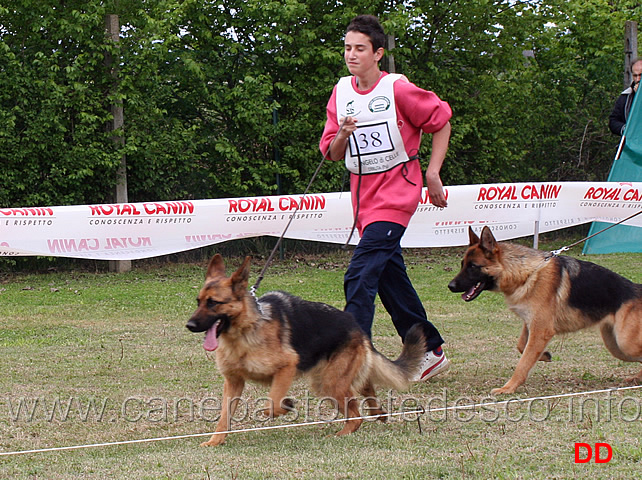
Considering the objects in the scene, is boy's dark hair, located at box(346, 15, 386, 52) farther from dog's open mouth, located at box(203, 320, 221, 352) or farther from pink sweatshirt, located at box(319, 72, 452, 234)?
dog's open mouth, located at box(203, 320, 221, 352)

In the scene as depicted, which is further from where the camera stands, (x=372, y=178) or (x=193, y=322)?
(x=372, y=178)

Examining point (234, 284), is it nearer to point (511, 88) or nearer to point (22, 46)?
point (22, 46)

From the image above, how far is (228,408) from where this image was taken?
4.48 m

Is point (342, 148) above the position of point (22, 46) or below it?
below

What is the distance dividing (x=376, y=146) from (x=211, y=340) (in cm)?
182

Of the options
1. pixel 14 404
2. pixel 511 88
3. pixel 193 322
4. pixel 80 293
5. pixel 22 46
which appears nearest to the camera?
pixel 193 322

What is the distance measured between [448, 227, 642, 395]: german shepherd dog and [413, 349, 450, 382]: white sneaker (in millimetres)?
503

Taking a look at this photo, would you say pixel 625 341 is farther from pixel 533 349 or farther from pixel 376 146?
pixel 376 146

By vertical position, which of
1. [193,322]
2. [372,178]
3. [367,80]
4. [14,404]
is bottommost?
[14,404]

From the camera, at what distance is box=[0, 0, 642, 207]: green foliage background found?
11977 millimetres

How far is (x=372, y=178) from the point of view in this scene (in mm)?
5414

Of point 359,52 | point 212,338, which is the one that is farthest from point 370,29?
point 212,338

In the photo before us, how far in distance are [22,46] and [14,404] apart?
826cm

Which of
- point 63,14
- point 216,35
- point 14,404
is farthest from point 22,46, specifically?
point 14,404
